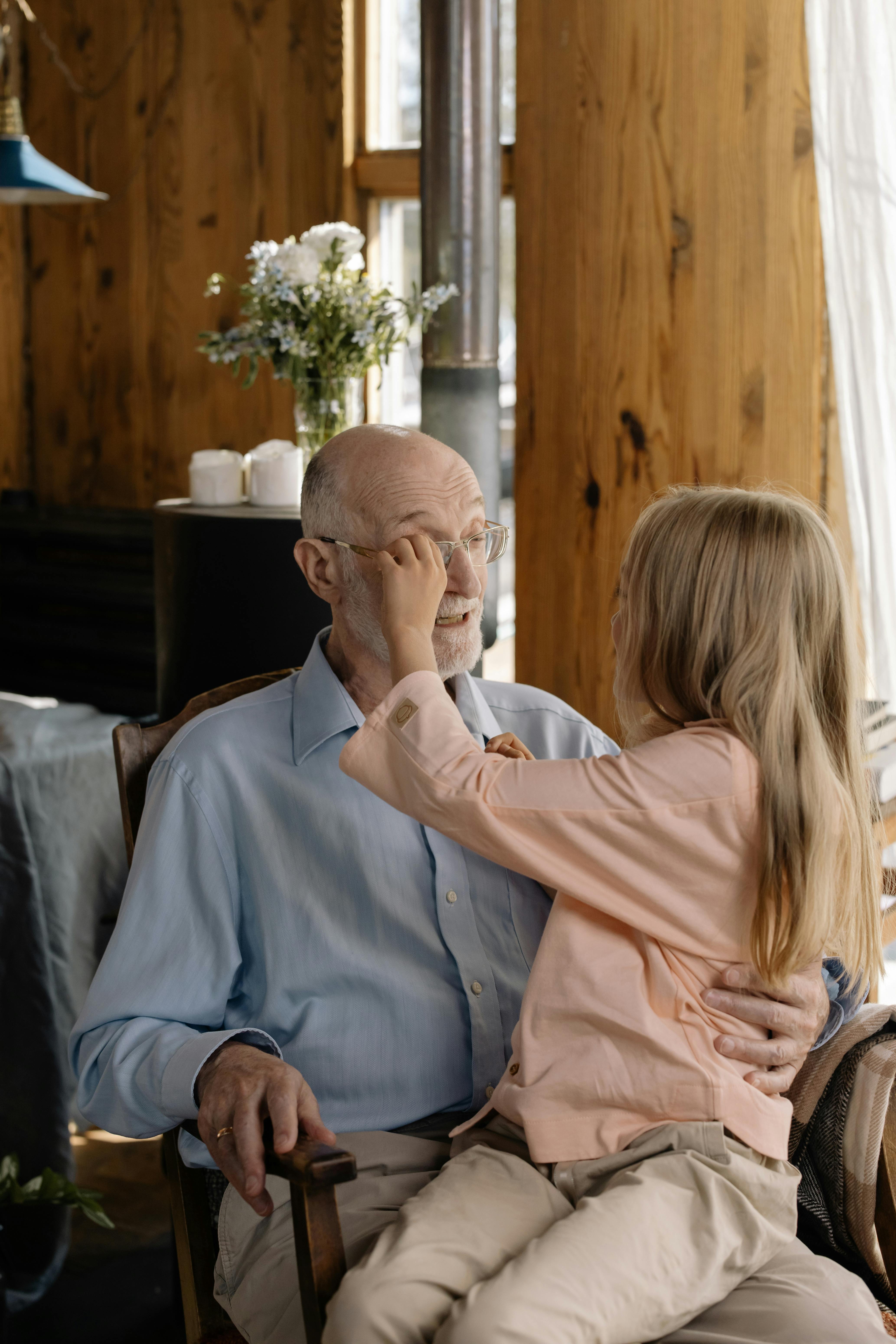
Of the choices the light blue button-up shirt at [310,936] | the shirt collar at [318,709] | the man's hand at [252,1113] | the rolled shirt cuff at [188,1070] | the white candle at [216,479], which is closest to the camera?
the man's hand at [252,1113]

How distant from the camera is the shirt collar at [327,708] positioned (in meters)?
1.56

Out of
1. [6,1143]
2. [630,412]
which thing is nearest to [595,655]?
[630,412]

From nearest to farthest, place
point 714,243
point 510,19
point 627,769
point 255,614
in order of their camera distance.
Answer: point 627,769
point 255,614
point 714,243
point 510,19

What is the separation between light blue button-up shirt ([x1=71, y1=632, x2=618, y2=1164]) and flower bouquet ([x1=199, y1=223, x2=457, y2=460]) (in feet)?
4.10

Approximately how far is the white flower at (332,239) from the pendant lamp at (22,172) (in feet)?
3.23

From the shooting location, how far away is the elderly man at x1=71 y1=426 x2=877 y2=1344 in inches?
51.8

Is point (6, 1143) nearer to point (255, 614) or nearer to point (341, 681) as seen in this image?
point (255, 614)

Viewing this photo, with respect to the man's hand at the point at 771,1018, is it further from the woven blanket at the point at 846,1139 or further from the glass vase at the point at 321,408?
the glass vase at the point at 321,408

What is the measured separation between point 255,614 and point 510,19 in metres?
1.96

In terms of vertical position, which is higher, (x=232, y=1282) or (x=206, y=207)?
(x=206, y=207)

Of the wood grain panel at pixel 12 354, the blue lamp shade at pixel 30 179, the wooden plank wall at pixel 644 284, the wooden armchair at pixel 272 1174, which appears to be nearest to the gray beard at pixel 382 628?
the wooden armchair at pixel 272 1174

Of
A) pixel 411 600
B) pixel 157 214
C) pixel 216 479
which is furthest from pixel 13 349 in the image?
pixel 411 600

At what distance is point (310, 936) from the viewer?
1480 millimetres

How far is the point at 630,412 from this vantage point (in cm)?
283
